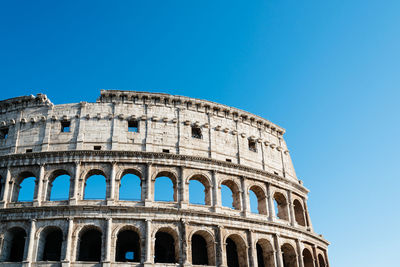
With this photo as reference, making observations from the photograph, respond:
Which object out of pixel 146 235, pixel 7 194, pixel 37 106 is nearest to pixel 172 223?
pixel 146 235

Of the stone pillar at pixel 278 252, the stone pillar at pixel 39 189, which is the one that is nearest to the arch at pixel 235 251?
the stone pillar at pixel 278 252

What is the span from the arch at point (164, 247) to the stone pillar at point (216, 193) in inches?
139

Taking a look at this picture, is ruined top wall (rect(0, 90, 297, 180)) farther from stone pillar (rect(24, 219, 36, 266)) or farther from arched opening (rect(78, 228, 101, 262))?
arched opening (rect(78, 228, 101, 262))

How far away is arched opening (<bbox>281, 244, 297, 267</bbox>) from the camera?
29.6 m

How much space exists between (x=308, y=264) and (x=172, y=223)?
1236 centimetres

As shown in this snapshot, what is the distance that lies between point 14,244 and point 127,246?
23.9ft

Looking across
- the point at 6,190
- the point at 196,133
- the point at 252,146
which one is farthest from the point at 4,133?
the point at 252,146

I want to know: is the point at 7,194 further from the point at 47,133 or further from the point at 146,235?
the point at 146,235

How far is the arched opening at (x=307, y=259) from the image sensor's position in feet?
103

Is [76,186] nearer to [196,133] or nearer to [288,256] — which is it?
[196,133]

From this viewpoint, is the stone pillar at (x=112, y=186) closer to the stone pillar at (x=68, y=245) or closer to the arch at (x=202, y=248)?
the stone pillar at (x=68, y=245)

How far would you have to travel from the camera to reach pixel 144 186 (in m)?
27.0

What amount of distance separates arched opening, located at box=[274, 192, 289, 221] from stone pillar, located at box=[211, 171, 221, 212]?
578 centimetres

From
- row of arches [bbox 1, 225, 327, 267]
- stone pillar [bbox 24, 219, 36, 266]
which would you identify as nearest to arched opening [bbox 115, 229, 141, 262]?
row of arches [bbox 1, 225, 327, 267]
